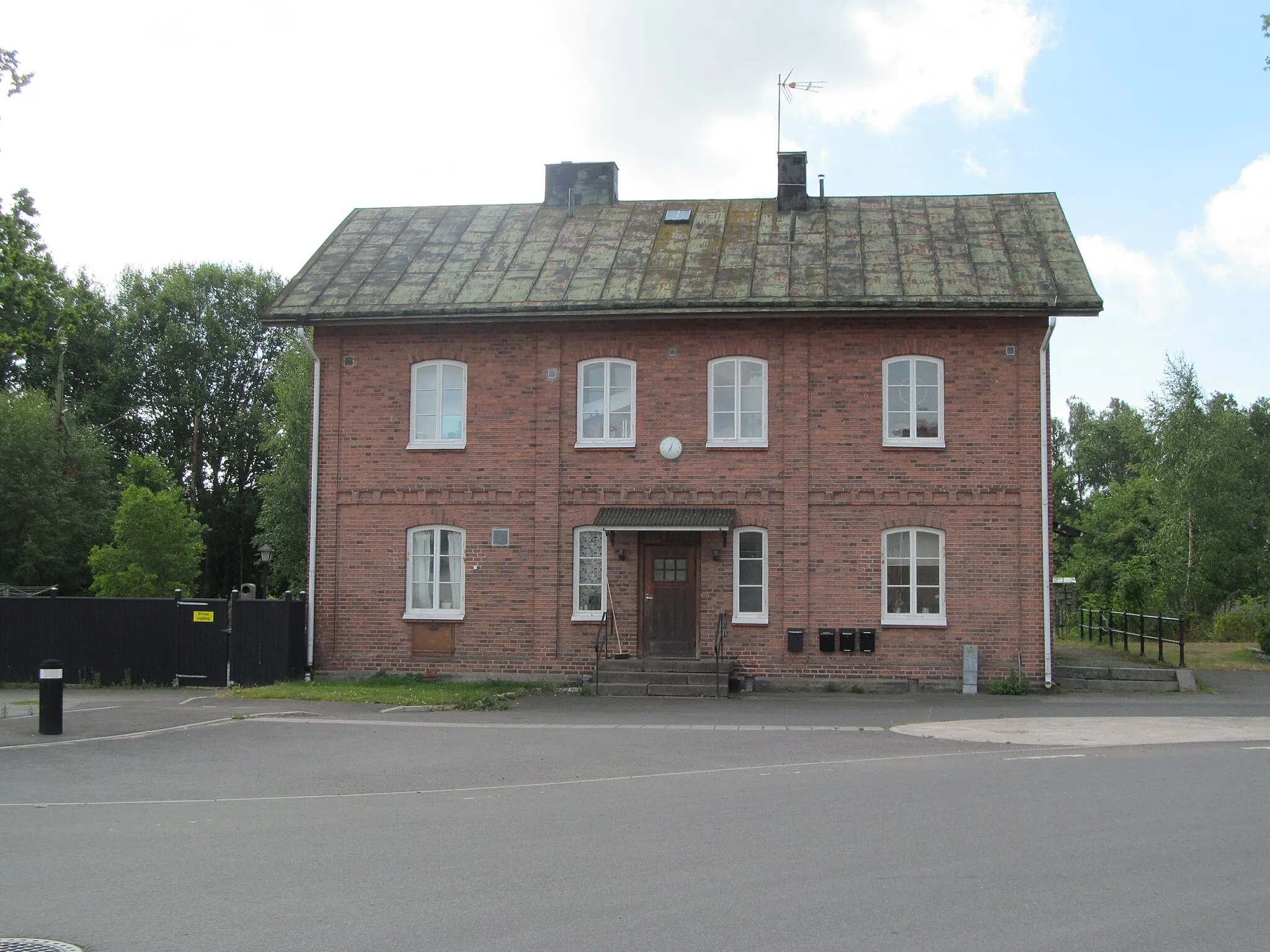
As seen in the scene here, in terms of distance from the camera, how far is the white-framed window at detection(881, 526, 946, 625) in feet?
68.8

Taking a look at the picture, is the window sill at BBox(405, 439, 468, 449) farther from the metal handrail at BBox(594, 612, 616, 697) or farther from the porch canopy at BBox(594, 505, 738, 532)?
the metal handrail at BBox(594, 612, 616, 697)

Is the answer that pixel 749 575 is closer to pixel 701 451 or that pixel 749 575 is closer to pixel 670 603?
pixel 670 603

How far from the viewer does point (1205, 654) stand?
2675 centimetres

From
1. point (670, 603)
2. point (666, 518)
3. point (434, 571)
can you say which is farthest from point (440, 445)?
point (670, 603)

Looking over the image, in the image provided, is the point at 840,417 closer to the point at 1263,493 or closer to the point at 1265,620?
the point at 1265,620

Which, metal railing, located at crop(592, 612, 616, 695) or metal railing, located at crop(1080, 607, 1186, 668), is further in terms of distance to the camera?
metal railing, located at crop(1080, 607, 1186, 668)

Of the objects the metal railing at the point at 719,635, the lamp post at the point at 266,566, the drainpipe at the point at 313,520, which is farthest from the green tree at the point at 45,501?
the metal railing at the point at 719,635

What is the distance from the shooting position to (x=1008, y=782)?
11172mm

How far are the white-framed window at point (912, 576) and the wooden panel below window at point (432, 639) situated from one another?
7.70m

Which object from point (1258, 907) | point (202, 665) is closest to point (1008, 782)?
point (1258, 907)

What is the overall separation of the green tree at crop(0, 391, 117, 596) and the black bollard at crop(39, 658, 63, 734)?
30707 mm

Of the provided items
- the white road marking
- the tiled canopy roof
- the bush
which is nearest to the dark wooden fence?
the tiled canopy roof

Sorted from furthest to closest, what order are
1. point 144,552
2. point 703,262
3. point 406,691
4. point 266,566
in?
point 266,566, point 144,552, point 703,262, point 406,691

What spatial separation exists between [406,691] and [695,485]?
6085mm
